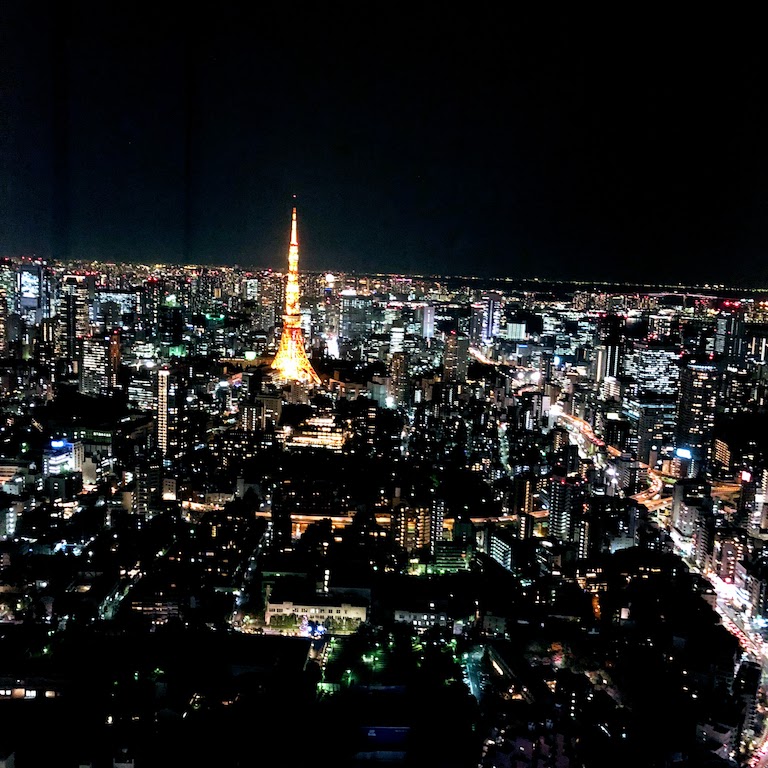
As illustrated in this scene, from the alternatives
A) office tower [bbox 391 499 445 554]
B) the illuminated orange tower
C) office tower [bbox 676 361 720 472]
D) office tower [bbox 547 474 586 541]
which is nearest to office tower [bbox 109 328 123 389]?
the illuminated orange tower

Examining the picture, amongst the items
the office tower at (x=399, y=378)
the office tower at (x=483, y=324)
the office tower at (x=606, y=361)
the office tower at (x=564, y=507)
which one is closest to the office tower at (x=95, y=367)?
the office tower at (x=399, y=378)

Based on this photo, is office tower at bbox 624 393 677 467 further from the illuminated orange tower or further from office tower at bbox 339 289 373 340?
office tower at bbox 339 289 373 340

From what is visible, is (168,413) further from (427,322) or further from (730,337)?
(427,322)

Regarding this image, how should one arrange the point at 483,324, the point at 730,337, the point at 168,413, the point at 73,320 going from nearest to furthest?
the point at 730,337 < the point at 168,413 < the point at 73,320 < the point at 483,324

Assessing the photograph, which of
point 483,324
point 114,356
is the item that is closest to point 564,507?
point 114,356

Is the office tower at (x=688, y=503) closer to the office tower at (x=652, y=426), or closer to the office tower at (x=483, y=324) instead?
the office tower at (x=652, y=426)

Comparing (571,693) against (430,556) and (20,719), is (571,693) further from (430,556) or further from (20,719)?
(20,719)
